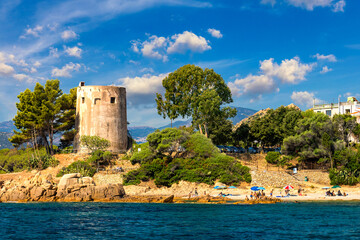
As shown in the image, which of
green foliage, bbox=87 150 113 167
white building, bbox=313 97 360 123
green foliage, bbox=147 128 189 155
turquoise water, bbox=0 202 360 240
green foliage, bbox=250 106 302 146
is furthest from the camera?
white building, bbox=313 97 360 123

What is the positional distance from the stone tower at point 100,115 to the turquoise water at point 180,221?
2018 centimetres

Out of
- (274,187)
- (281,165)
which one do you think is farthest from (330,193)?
(281,165)

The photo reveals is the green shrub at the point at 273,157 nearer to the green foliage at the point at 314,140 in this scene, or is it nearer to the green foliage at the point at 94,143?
the green foliage at the point at 314,140

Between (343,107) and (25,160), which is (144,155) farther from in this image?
(343,107)

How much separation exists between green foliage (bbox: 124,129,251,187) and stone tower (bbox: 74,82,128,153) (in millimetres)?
7297

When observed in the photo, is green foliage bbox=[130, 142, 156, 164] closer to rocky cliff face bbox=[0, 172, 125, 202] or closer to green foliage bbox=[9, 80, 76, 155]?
rocky cliff face bbox=[0, 172, 125, 202]

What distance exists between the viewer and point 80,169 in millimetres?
51656

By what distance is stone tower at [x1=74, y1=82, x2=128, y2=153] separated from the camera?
58.3 meters

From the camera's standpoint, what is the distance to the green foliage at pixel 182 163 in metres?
49.2

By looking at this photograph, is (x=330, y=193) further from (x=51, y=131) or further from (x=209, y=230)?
(x=51, y=131)

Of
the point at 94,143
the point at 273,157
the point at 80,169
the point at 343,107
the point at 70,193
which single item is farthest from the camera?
the point at 343,107

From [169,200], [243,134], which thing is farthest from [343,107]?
[169,200]

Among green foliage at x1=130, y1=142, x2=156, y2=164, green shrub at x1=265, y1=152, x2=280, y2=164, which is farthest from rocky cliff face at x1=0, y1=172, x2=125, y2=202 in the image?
green shrub at x1=265, y1=152, x2=280, y2=164

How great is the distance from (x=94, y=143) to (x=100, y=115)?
16.8 ft
